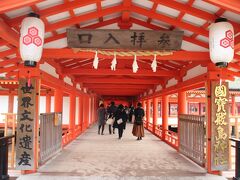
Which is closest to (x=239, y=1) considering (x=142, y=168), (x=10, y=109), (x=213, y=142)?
(x=213, y=142)

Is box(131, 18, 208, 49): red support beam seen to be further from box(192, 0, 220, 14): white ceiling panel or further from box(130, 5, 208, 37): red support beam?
box(192, 0, 220, 14): white ceiling panel

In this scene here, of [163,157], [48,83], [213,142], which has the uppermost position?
[48,83]

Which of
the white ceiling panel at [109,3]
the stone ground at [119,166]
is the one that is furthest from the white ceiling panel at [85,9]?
the stone ground at [119,166]

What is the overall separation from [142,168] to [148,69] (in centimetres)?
545

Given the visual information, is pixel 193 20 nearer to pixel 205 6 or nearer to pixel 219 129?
pixel 205 6

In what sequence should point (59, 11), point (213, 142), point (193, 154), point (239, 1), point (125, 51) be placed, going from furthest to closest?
1. point (193, 154)
2. point (213, 142)
3. point (125, 51)
4. point (59, 11)
5. point (239, 1)

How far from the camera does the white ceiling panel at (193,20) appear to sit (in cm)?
630

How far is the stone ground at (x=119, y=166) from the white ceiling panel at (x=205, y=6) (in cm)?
369

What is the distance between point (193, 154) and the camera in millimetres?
8234

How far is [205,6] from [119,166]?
4.44 m

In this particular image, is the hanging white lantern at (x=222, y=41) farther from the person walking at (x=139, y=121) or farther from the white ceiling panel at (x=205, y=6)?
the person walking at (x=139, y=121)

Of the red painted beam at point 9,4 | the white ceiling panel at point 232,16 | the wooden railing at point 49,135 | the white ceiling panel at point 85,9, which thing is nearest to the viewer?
the red painted beam at point 9,4

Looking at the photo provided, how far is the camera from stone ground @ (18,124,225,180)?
646 centimetres

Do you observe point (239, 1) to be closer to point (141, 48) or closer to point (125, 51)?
point (141, 48)
